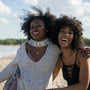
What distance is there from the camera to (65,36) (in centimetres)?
226

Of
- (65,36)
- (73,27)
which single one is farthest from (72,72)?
(73,27)

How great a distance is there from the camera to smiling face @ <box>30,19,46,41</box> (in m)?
2.56

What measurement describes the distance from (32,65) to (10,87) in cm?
51

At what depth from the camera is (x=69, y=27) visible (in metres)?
2.31

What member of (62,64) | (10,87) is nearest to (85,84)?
(62,64)

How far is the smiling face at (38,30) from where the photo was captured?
256 cm

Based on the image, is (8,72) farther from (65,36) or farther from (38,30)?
A: (65,36)

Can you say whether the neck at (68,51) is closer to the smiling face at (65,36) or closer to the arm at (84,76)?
the smiling face at (65,36)

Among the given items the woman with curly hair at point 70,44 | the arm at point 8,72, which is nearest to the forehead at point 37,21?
the woman with curly hair at point 70,44

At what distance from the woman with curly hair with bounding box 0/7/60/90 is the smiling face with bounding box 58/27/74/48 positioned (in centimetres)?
30

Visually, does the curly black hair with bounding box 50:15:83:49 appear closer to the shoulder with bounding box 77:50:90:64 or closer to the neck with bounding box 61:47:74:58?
the neck with bounding box 61:47:74:58

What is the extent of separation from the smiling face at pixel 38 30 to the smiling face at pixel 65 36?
33 cm

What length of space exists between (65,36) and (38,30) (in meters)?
0.45

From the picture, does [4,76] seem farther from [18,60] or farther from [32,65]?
[32,65]
